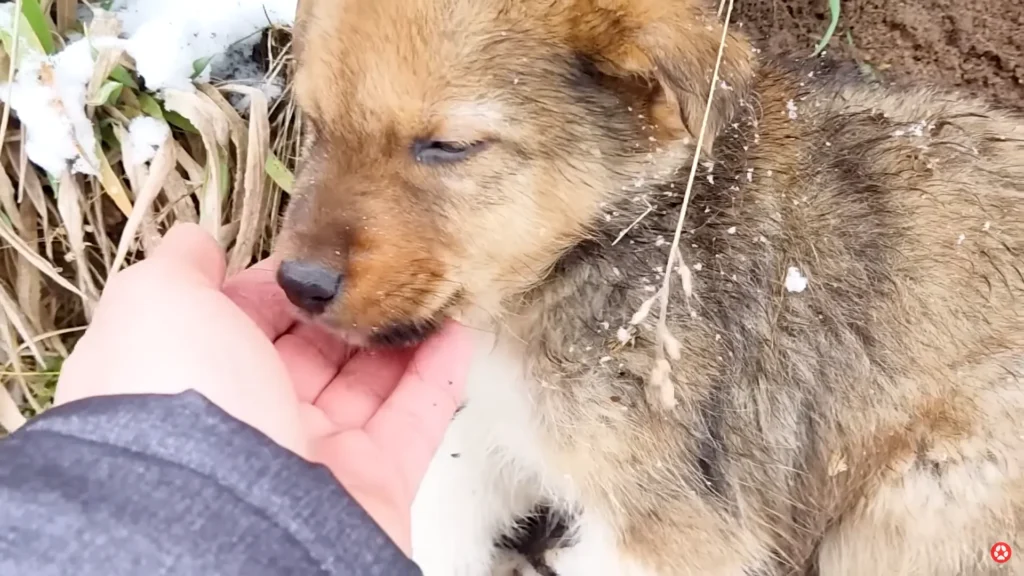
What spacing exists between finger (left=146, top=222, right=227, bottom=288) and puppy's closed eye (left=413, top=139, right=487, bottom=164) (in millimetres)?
A: 499

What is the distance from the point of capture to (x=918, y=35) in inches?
116

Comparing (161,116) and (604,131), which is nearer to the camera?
(604,131)

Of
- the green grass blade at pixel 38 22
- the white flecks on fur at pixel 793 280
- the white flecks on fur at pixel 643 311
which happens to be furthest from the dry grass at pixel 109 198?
the white flecks on fur at pixel 793 280

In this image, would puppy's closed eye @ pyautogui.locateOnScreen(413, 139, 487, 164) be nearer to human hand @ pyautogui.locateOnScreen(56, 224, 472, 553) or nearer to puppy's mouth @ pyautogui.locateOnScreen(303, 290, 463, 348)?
puppy's mouth @ pyautogui.locateOnScreen(303, 290, 463, 348)

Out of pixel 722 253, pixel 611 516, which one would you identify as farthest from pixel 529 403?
pixel 722 253

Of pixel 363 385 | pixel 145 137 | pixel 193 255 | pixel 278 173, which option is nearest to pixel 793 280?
pixel 363 385

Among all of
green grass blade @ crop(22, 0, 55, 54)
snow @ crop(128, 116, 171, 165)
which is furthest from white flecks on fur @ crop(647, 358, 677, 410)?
green grass blade @ crop(22, 0, 55, 54)

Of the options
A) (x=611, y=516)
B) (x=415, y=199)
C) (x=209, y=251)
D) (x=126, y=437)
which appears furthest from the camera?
(x=611, y=516)

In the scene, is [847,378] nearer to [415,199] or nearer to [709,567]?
[709,567]

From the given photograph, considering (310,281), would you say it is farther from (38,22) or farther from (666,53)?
(38,22)

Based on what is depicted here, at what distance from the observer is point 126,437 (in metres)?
1.30

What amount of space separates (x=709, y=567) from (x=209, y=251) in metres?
1.31

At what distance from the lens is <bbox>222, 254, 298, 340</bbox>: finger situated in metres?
1.95

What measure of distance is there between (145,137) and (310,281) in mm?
1097
